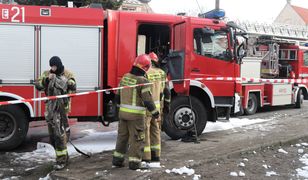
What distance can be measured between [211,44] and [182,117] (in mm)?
1662

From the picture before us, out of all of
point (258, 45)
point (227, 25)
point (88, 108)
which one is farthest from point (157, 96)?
point (258, 45)

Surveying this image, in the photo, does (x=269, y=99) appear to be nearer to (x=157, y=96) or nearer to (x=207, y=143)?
(x=207, y=143)

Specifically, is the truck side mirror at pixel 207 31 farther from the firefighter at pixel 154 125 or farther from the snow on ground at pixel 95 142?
the snow on ground at pixel 95 142

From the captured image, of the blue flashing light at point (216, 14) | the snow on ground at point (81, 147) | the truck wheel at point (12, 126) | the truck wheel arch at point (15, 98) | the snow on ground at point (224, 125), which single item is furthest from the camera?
the snow on ground at point (224, 125)

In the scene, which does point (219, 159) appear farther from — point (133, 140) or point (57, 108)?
point (57, 108)

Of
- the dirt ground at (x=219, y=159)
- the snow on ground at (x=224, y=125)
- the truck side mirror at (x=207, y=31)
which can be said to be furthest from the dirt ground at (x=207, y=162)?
the truck side mirror at (x=207, y=31)

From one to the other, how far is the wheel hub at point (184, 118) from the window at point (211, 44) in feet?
4.06

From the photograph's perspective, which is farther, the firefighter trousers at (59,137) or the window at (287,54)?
the window at (287,54)

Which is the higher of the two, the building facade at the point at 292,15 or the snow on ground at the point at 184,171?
the building facade at the point at 292,15

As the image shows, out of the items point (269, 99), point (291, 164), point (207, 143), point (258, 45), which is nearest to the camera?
point (291, 164)

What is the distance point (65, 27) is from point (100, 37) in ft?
2.22

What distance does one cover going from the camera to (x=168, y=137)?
29.4 feet

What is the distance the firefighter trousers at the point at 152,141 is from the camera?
20.4ft

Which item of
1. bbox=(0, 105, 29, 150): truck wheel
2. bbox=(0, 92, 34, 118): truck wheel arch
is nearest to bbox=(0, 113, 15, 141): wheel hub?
bbox=(0, 105, 29, 150): truck wheel
